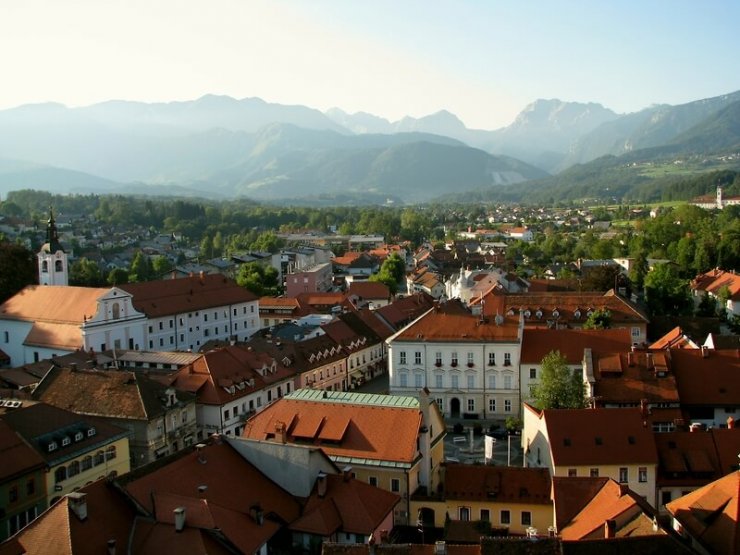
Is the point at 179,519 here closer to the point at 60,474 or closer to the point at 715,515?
the point at 60,474

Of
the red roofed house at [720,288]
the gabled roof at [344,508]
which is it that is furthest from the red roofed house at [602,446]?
the red roofed house at [720,288]

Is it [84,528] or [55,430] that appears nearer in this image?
[84,528]

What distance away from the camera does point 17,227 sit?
6432 inches

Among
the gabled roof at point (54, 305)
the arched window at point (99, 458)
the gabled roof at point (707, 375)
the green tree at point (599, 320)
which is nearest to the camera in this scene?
the arched window at point (99, 458)

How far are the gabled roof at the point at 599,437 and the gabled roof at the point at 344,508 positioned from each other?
913cm

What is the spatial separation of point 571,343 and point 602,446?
18.2 metres

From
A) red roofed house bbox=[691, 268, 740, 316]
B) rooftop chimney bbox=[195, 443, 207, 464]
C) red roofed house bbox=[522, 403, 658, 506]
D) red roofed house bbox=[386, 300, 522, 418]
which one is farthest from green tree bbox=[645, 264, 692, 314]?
rooftop chimney bbox=[195, 443, 207, 464]

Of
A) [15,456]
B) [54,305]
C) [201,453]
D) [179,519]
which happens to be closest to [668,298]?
[54,305]

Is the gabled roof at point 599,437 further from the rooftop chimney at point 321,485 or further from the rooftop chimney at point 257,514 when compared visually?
the rooftop chimney at point 257,514

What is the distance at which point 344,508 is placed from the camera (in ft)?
93.9

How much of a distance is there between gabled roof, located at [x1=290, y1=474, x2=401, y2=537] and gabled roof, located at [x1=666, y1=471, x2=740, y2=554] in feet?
34.3

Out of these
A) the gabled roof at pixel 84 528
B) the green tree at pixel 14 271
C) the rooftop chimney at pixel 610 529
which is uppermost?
the green tree at pixel 14 271

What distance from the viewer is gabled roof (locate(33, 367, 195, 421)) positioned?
133ft

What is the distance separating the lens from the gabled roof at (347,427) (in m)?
33.9
